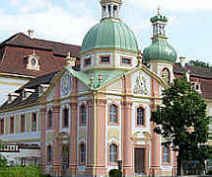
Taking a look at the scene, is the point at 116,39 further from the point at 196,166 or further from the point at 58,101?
the point at 196,166

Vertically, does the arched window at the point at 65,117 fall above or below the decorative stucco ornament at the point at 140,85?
below

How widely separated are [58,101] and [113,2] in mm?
11629

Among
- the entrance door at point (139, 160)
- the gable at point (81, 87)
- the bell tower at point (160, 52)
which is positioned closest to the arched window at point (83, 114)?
the gable at point (81, 87)

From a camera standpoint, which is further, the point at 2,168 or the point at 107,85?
the point at 107,85

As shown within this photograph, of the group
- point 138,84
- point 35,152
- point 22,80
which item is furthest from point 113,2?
point 22,80

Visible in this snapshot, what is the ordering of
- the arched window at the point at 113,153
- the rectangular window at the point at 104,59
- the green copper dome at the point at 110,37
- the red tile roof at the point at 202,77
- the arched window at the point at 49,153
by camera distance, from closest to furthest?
1. the arched window at the point at 113,153
2. the rectangular window at the point at 104,59
3. the green copper dome at the point at 110,37
4. the arched window at the point at 49,153
5. the red tile roof at the point at 202,77

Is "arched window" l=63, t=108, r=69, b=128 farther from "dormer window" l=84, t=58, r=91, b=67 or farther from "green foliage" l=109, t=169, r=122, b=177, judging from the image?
"green foliage" l=109, t=169, r=122, b=177

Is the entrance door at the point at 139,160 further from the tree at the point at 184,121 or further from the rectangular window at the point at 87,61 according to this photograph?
the rectangular window at the point at 87,61

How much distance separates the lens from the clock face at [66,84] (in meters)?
50.1

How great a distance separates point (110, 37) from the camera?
50.1 meters

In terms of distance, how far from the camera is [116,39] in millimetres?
50156

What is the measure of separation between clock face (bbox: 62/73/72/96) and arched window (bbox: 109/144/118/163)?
7.36 metres

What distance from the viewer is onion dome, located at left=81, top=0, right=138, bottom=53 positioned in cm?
5016

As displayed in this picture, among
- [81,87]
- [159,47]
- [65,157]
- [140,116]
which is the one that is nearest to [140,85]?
[140,116]
